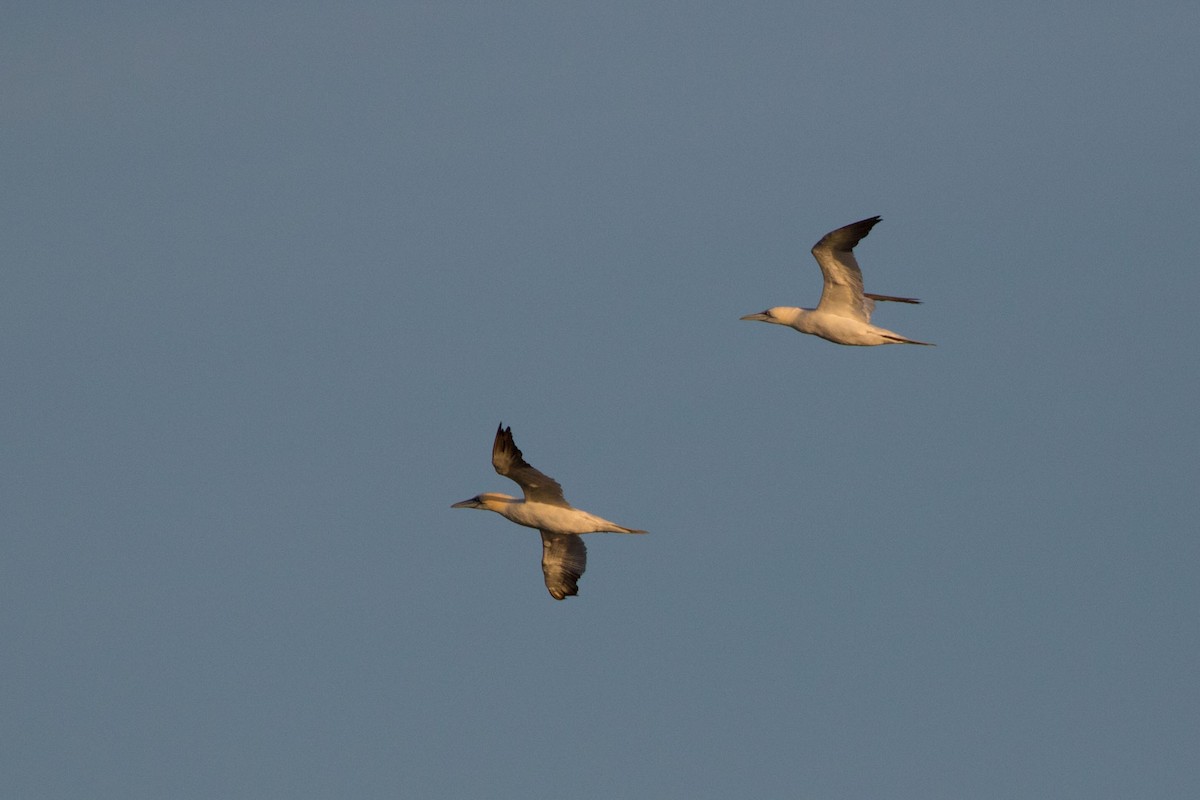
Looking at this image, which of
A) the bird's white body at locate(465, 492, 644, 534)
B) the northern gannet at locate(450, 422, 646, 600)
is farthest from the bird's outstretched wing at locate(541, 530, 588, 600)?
the bird's white body at locate(465, 492, 644, 534)

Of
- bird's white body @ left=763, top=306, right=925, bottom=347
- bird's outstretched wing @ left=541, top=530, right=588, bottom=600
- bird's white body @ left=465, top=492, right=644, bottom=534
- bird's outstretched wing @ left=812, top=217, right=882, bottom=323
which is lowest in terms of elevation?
bird's outstretched wing @ left=541, top=530, right=588, bottom=600

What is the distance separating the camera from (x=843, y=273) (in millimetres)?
32438

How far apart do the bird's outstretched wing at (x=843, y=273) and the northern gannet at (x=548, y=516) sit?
605 centimetres

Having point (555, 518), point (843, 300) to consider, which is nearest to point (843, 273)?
point (843, 300)

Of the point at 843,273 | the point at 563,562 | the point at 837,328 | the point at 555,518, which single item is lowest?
the point at 563,562

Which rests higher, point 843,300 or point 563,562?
point 843,300

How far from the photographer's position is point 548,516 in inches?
1198

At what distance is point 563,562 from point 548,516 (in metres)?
1.86

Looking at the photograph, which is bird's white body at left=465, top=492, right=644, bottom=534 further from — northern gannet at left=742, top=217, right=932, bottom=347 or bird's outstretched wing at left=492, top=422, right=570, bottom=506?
northern gannet at left=742, top=217, right=932, bottom=347

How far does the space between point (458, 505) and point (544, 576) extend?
6.49 feet

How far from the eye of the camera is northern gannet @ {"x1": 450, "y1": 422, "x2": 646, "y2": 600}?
29.2 metres

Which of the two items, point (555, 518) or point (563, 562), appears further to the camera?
point (563, 562)

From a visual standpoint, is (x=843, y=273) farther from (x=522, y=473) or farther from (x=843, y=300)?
(x=522, y=473)

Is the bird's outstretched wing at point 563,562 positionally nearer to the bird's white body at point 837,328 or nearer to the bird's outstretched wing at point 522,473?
the bird's outstretched wing at point 522,473
